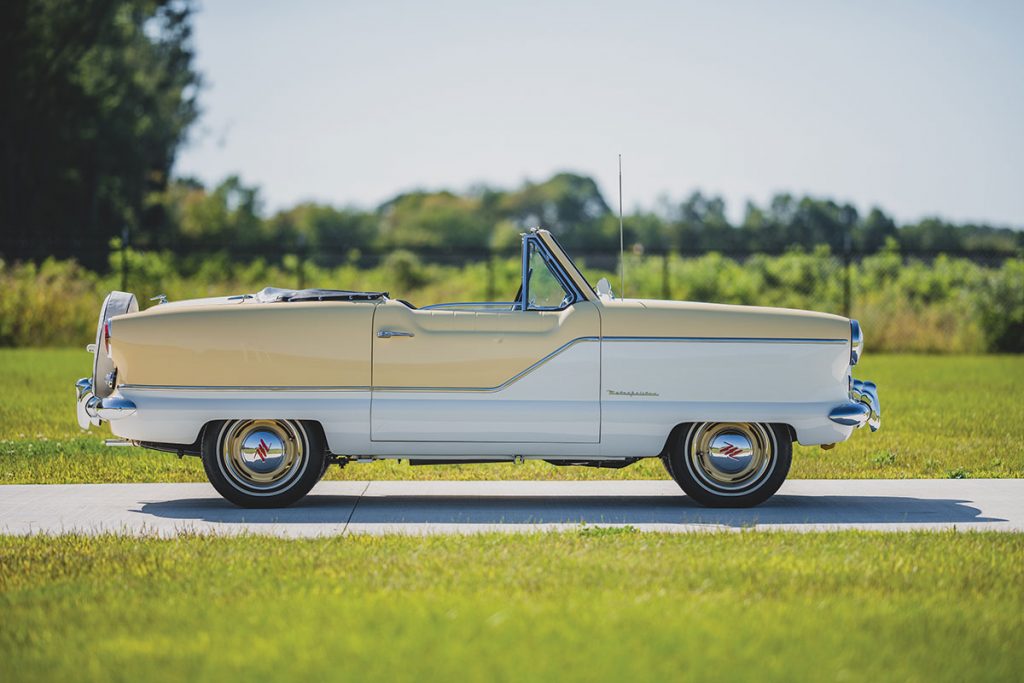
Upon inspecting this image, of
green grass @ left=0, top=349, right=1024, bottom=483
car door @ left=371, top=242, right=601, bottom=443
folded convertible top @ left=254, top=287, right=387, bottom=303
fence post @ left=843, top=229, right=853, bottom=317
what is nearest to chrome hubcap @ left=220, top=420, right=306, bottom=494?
car door @ left=371, top=242, right=601, bottom=443

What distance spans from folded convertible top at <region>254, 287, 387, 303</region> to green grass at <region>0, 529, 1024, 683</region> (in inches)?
78.5

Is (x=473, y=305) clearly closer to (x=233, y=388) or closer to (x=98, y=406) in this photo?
(x=233, y=388)

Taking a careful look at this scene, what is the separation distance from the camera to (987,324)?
26094mm

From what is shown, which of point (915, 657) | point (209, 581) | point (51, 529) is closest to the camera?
point (915, 657)

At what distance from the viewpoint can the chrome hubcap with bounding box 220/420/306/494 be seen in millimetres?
8664

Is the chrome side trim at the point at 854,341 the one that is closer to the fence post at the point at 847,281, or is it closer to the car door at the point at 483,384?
the car door at the point at 483,384

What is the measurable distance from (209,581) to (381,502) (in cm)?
292

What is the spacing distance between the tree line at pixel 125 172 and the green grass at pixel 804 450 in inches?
284

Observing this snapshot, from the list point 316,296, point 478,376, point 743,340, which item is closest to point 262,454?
point 316,296

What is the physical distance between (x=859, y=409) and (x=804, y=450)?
398 centimetres

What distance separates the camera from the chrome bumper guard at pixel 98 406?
28.3 feet

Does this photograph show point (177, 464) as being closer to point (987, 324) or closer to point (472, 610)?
point (472, 610)

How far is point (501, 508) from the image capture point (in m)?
8.88

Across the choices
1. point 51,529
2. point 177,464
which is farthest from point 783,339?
point 177,464
